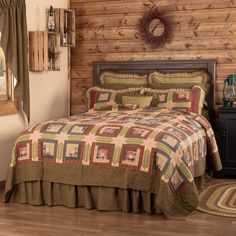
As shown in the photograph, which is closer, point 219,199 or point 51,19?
point 219,199

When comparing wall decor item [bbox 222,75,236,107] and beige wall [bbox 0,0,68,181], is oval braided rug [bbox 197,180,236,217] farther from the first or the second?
beige wall [bbox 0,0,68,181]

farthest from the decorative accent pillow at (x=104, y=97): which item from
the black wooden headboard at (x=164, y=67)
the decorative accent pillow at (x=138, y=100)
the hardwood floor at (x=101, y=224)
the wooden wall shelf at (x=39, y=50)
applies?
the hardwood floor at (x=101, y=224)

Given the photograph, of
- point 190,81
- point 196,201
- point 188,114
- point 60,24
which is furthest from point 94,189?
point 60,24

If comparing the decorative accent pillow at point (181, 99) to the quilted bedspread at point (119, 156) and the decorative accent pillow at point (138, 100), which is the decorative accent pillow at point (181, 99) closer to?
the decorative accent pillow at point (138, 100)

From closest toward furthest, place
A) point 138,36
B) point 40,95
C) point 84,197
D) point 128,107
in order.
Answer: point 84,197, point 128,107, point 40,95, point 138,36

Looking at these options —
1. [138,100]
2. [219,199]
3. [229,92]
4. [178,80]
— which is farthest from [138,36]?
[219,199]

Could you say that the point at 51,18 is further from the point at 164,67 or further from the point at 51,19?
the point at 164,67

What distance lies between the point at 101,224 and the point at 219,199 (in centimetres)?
128

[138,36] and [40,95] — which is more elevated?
[138,36]

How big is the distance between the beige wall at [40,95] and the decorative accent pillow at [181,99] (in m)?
1.27

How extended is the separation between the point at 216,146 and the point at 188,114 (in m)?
0.45

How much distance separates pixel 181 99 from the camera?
5582mm

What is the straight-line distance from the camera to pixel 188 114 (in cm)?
Result: 538

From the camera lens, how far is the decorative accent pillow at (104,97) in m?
5.78
